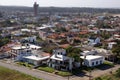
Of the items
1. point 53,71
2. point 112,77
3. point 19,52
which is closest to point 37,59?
point 53,71

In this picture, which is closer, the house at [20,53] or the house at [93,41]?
the house at [20,53]

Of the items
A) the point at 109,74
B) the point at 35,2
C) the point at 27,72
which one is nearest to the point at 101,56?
the point at 109,74

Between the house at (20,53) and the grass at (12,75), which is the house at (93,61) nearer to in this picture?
the grass at (12,75)

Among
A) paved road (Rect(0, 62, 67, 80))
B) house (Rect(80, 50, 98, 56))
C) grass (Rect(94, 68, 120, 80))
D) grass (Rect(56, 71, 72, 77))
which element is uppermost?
house (Rect(80, 50, 98, 56))

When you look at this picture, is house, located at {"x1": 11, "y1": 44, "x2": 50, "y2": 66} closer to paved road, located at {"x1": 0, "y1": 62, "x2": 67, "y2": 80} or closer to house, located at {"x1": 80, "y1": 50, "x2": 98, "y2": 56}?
paved road, located at {"x1": 0, "y1": 62, "x2": 67, "y2": 80}

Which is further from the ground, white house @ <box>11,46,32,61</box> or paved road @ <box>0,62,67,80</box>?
white house @ <box>11,46,32,61</box>

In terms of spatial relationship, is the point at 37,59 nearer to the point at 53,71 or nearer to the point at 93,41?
the point at 53,71

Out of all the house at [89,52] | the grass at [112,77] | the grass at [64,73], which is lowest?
the grass at [64,73]

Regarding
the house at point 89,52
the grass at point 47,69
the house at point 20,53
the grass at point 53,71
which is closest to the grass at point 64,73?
the grass at point 53,71

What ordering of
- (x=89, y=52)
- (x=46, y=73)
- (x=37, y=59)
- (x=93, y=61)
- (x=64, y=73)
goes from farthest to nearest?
(x=89, y=52) < (x=37, y=59) < (x=93, y=61) < (x=46, y=73) < (x=64, y=73)

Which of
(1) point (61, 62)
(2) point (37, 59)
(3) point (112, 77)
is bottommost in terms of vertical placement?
(3) point (112, 77)

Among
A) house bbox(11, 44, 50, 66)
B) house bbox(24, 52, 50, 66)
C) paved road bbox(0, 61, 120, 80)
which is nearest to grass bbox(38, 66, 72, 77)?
paved road bbox(0, 61, 120, 80)
